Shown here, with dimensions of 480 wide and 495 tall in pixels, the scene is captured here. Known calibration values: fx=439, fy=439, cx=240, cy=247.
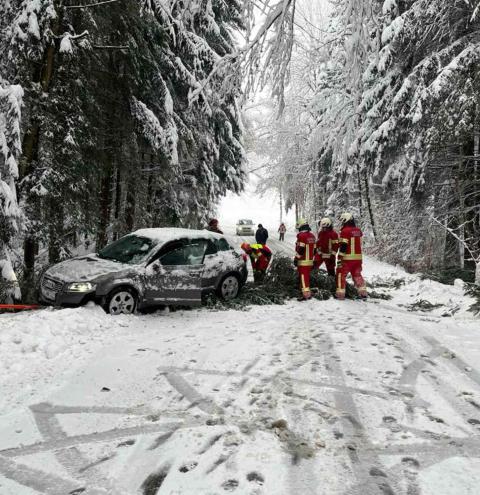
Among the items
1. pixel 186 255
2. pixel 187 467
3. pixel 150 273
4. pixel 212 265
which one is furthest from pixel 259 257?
pixel 187 467

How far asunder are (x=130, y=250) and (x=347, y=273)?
4697 millimetres

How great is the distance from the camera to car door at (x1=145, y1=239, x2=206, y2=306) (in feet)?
25.7

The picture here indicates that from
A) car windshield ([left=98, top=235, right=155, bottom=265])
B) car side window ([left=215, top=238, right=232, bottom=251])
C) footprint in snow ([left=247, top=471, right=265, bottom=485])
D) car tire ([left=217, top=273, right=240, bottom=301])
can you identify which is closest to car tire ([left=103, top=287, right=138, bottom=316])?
car windshield ([left=98, top=235, right=155, bottom=265])

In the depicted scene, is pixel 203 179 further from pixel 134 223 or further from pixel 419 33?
pixel 419 33

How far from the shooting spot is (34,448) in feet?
10.7

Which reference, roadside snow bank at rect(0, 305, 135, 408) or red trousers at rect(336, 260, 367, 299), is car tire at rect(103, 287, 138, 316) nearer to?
roadside snow bank at rect(0, 305, 135, 408)

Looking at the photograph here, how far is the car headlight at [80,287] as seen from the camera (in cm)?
709

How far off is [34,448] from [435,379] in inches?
154

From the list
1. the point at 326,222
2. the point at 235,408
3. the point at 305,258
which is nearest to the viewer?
the point at 235,408

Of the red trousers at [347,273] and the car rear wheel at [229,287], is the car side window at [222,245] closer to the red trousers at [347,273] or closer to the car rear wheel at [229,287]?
the car rear wheel at [229,287]

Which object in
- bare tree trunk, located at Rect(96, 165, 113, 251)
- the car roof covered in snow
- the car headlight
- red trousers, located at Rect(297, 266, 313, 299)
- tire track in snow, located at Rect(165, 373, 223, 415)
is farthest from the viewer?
bare tree trunk, located at Rect(96, 165, 113, 251)

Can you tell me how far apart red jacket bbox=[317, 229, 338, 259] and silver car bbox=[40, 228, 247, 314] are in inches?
98.5

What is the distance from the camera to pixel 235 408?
3914mm

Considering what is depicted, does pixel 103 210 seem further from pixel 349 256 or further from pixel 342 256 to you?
pixel 349 256
